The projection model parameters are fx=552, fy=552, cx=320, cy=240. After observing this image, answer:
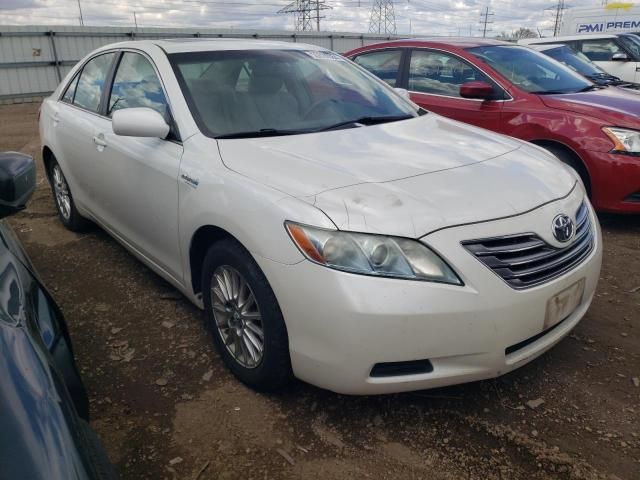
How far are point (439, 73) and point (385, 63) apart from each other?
71cm

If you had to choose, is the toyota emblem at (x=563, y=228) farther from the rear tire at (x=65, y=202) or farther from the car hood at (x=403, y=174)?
the rear tire at (x=65, y=202)

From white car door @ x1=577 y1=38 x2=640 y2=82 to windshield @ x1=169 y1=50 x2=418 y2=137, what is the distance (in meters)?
8.11

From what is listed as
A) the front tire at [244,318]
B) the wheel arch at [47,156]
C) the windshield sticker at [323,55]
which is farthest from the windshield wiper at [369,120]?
the wheel arch at [47,156]

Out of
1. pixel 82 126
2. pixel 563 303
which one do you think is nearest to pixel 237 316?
pixel 563 303

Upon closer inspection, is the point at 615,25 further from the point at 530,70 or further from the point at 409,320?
the point at 409,320

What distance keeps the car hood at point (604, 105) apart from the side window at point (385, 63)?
1.62 m

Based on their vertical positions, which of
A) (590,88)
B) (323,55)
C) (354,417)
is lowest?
(354,417)

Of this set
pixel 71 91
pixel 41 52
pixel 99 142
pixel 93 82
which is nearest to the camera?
pixel 99 142

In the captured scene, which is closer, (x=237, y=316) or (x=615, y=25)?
(x=237, y=316)

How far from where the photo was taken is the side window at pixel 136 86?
121 inches

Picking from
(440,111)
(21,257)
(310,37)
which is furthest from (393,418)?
(310,37)

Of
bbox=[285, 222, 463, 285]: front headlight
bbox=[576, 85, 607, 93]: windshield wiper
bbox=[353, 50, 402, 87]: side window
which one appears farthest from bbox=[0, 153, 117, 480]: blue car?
bbox=[576, 85, 607, 93]: windshield wiper

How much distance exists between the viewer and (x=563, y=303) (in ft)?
7.45

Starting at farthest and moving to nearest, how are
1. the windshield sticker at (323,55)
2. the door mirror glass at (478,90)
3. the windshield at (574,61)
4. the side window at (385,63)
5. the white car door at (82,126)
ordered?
the windshield at (574,61)
the side window at (385,63)
the door mirror glass at (478,90)
the white car door at (82,126)
the windshield sticker at (323,55)
